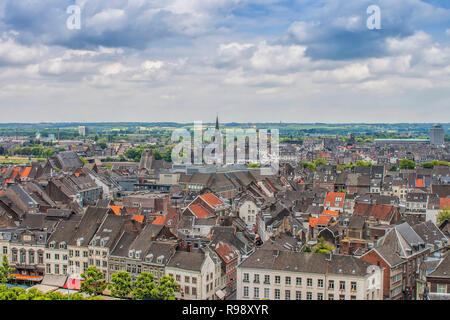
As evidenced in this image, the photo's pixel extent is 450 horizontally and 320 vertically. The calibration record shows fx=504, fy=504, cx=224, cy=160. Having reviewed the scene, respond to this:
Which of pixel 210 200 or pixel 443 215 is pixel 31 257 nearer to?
pixel 210 200

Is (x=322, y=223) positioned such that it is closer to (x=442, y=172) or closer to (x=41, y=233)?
(x=41, y=233)

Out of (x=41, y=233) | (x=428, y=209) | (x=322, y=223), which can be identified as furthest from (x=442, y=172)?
(x=41, y=233)

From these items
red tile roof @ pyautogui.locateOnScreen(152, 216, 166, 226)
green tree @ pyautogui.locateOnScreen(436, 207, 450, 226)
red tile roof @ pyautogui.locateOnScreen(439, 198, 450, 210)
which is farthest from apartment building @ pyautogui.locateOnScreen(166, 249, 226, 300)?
red tile roof @ pyautogui.locateOnScreen(439, 198, 450, 210)

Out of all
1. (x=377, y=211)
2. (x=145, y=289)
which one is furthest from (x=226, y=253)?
(x=377, y=211)

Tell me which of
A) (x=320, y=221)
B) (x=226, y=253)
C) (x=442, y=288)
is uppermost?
(x=320, y=221)

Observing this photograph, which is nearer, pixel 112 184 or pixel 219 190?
pixel 219 190

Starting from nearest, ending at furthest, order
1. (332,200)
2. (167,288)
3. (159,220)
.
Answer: (167,288) < (159,220) < (332,200)

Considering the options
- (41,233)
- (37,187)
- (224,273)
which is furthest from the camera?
(37,187)
